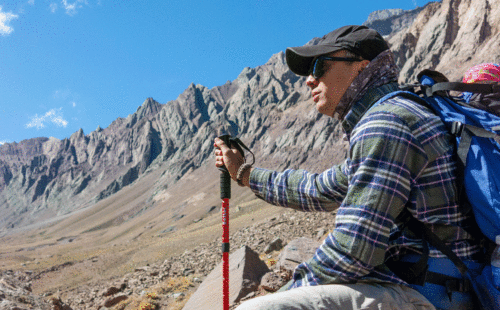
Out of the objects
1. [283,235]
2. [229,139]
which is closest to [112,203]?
[283,235]

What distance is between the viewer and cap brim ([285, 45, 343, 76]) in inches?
102

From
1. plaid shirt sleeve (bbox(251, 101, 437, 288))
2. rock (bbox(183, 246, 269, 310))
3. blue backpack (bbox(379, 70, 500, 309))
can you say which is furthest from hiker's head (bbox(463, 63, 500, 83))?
rock (bbox(183, 246, 269, 310))

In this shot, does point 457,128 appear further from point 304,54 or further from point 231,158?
point 231,158

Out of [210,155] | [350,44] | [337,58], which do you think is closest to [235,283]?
[337,58]

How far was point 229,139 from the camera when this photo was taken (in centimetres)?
353

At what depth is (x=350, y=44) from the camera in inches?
98.3

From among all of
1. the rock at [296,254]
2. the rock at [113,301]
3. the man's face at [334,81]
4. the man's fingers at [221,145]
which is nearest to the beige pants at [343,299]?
the man's face at [334,81]

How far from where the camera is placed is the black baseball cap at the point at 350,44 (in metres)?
2.49

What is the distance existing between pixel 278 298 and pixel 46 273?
46.1 metres

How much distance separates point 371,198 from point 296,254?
6777mm

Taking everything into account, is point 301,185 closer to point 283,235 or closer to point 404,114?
point 404,114

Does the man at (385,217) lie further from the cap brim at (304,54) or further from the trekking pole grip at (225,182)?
the trekking pole grip at (225,182)

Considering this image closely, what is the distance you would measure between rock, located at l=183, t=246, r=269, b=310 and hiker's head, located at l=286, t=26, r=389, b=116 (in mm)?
5034

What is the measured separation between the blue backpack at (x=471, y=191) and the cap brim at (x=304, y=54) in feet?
2.08
